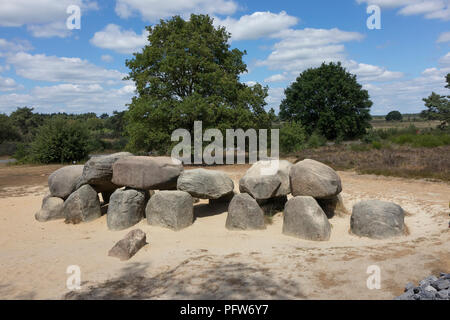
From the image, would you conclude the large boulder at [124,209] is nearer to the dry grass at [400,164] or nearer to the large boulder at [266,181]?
the large boulder at [266,181]

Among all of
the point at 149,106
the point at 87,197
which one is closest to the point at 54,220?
the point at 87,197

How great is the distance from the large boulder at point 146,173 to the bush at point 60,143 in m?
A: 14.4

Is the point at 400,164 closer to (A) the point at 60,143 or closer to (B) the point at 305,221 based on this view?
(B) the point at 305,221

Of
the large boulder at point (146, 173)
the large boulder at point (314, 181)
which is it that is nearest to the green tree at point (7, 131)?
the large boulder at point (146, 173)

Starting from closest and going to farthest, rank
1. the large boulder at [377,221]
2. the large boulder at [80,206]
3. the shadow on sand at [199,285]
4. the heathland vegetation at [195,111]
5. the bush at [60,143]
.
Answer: the shadow on sand at [199,285], the large boulder at [377,221], the large boulder at [80,206], the heathland vegetation at [195,111], the bush at [60,143]

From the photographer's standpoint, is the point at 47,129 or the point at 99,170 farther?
the point at 47,129

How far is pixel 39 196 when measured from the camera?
38.3 feet

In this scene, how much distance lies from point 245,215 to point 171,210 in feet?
5.28

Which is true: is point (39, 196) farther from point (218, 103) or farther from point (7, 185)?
point (218, 103)

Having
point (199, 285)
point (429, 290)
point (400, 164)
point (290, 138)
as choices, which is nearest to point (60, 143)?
point (290, 138)

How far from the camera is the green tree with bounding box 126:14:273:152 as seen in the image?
54.5ft

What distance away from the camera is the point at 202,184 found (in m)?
8.00

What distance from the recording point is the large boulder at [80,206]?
338 inches

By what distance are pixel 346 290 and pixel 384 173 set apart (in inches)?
390
